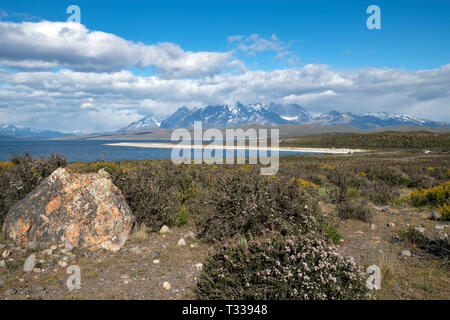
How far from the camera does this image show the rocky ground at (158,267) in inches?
182

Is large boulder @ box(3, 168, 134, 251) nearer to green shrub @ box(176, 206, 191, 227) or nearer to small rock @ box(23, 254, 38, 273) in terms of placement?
small rock @ box(23, 254, 38, 273)

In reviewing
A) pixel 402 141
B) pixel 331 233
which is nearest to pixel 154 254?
pixel 331 233

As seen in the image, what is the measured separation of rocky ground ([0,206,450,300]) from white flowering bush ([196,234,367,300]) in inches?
25.4

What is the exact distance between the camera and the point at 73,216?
669cm

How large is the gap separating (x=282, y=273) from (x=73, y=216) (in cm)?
526

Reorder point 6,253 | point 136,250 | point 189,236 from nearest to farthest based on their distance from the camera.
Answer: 1. point 6,253
2. point 136,250
3. point 189,236

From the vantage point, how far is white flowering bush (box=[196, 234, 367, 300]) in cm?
379

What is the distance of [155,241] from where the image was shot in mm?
7219

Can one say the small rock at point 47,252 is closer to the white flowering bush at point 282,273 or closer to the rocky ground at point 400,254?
the white flowering bush at point 282,273

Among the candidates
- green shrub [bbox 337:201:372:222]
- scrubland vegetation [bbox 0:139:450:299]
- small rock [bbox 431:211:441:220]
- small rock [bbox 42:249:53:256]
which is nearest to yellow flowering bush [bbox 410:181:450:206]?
scrubland vegetation [bbox 0:139:450:299]

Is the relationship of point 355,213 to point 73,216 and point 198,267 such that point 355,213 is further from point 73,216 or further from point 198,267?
point 73,216
